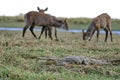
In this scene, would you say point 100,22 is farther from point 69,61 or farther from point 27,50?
point 69,61

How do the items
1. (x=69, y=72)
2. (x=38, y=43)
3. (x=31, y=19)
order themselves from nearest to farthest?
(x=69, y=72)
(x=38, y=43)
(x=31, y=19)

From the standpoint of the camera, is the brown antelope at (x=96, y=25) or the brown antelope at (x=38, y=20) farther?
the brown antelope at (x=96, y=25)

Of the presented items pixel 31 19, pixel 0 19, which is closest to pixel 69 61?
pixel 31 19

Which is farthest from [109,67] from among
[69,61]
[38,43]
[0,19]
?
[0,19]

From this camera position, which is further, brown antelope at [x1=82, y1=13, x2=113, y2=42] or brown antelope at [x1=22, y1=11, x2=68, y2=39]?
brown antelope at [x1=82, y1=13, x2=113, y2=42]

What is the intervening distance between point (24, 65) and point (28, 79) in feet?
4.59

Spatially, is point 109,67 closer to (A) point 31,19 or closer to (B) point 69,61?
(B) point 69,61

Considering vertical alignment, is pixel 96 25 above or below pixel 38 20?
below

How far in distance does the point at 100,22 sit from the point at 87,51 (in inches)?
260

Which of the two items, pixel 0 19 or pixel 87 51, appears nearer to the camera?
pixel 87 51

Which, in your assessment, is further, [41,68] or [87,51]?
[87,51]

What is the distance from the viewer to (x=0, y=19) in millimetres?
35031

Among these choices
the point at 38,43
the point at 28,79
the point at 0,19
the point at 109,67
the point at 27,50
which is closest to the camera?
the point at 28,79

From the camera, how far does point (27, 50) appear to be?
35.8ft
